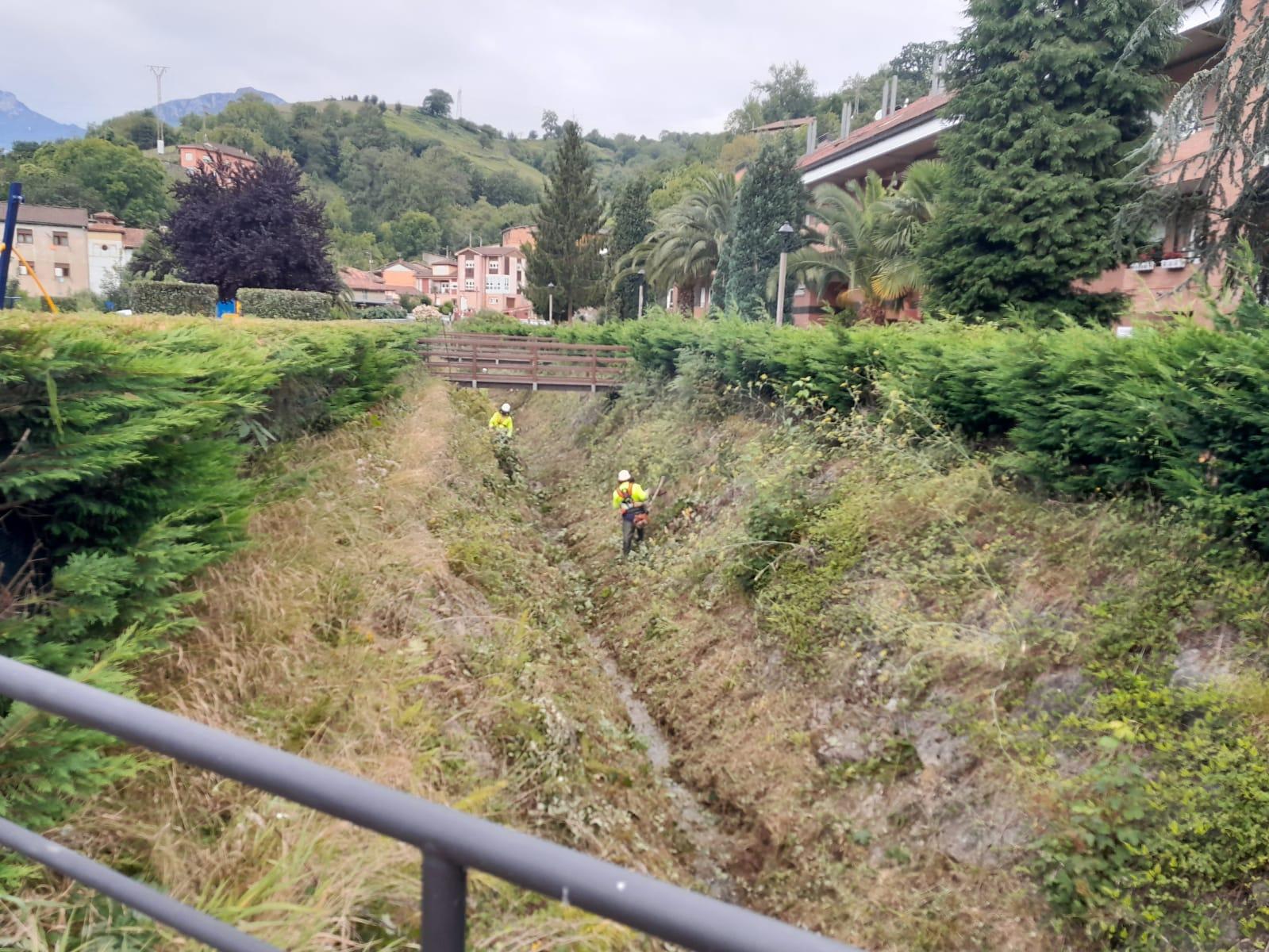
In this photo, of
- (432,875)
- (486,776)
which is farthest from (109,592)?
(432,875)

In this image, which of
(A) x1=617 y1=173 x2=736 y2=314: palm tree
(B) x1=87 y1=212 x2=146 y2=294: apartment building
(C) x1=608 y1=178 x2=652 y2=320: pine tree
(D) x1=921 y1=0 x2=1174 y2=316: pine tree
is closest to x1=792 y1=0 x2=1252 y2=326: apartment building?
(D) x1=921 y1=0 x2=1174 y2=316: pine tree

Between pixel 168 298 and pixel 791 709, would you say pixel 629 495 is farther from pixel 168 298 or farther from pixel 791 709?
pixel 168 298

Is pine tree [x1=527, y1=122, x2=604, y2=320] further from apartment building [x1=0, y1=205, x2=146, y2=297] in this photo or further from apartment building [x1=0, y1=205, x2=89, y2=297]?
apartment building [x1=0, y1=205, x2=89, y2=297]

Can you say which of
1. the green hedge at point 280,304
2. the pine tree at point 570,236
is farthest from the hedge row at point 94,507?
the pine tree at point 570,236

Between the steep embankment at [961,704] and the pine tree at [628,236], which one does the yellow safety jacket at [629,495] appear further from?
the pine tree at [628,236]

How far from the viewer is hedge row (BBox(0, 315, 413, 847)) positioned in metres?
3.23

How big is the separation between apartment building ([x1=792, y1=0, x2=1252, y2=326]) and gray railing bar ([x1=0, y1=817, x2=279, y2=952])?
9341mm

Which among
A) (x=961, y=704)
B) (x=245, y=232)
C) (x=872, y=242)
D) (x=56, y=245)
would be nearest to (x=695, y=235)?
(x=872, y=242)

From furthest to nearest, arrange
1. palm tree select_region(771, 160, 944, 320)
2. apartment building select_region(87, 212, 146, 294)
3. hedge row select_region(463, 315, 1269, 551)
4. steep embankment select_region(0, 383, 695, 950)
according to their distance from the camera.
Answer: apartment building select_region(87, 212, 146, 294) → palm tree select_region(771, 160, 944, 320) → hedge row select_region(463, 315, 1269, 551) → steep embankment select_region(0, 383, 695, 950)

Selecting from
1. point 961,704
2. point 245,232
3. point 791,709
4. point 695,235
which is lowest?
point 791,709

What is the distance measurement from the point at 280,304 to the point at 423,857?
954 inches

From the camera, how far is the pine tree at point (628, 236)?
159ft

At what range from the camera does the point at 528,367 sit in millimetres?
22766

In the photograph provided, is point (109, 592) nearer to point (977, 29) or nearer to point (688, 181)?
point (977, 29)
